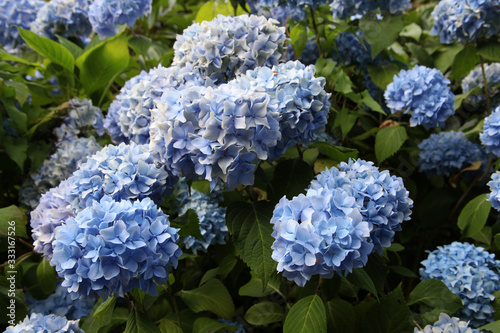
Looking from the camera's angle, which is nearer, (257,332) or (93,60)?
(257,332)

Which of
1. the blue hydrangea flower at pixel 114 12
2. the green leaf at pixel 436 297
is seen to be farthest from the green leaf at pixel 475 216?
the blue hydrangea flower at pixel 114 12

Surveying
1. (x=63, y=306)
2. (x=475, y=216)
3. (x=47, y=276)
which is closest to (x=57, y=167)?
(x=47, y=276)

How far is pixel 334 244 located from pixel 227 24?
3.29 ft

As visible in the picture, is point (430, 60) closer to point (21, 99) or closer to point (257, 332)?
point (257, 332)

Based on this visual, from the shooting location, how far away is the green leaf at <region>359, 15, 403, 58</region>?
7.30 feet

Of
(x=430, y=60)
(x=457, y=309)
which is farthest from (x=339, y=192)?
(x=430, y=60)

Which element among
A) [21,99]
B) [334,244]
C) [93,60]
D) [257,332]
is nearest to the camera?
[334,244]

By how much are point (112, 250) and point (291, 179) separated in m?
0.71

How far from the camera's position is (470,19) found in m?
2.23

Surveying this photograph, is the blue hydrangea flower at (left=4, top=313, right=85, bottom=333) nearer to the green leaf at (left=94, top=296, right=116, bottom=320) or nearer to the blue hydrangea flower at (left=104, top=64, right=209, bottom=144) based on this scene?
the green leaf at (left=94, top=296, right=116, bottom=320)

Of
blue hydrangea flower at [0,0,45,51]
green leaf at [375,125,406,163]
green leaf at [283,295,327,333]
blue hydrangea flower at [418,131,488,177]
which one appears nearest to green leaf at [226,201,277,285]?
green leaf at [283,295,327,333]

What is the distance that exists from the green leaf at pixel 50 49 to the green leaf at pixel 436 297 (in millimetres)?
2065

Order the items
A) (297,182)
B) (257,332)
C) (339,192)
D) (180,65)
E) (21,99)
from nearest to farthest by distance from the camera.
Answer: (339,192)
(297,182)
(180,65)
(257,332)
(21,99)

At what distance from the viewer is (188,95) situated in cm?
139
